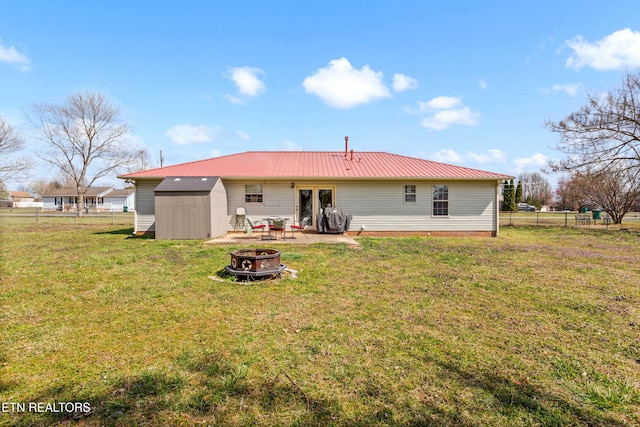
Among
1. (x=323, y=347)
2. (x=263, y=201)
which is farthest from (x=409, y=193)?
(x=323, y=347)

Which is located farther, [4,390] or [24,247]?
[24,247]

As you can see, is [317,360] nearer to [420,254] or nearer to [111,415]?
[111,415]

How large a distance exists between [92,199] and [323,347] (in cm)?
6645

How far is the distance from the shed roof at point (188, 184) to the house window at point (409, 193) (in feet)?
25.7

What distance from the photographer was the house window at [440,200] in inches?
518

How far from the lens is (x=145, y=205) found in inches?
496

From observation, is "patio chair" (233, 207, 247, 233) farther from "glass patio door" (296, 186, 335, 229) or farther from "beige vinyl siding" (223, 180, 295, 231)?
"glass patio door" (296, 186, 335, 229)

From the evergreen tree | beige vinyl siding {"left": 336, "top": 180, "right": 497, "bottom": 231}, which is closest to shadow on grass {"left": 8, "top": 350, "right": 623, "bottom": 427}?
beige vinyl siding {"left": 336, "top": 180, "right": 497, "bottom": 231}

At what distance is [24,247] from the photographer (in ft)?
30.3

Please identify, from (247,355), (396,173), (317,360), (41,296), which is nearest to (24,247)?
(41,296)

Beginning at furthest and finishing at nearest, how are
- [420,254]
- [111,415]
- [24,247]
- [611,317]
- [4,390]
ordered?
[24,247] < [420,254] < [611,317] < [4,390] < [111,415]

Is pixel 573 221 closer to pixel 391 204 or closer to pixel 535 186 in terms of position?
pixel 391 204

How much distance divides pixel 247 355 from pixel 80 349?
1694 millimetres

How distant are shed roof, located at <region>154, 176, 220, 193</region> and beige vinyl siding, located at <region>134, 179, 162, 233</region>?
1459mm
